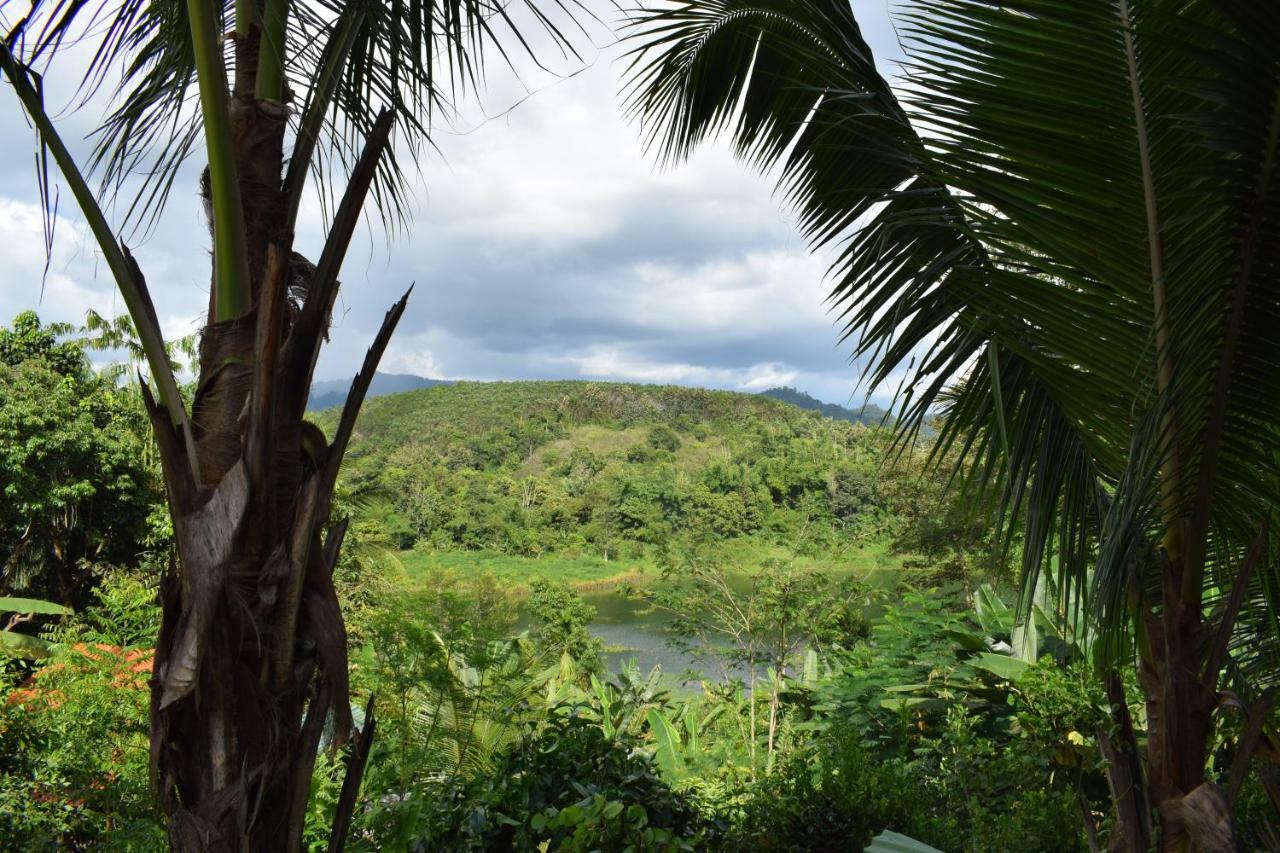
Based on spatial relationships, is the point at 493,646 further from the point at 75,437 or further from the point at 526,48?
the point at 75,437

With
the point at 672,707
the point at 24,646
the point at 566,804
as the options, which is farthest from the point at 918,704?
the point at 24,646

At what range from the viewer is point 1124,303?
1496 mm

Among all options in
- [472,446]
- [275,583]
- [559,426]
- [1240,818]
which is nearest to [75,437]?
[275,583]

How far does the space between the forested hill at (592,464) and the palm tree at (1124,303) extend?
603cm

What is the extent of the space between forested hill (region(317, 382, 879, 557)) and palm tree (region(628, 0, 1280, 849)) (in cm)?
603

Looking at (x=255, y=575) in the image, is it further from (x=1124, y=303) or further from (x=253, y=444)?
(x=1124, y=303)

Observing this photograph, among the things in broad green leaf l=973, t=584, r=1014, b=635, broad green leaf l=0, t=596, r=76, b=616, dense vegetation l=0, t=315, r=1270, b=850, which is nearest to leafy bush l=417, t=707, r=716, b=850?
dense vegetation l=0, t=315, r=1270, b=850

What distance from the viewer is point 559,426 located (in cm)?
5347

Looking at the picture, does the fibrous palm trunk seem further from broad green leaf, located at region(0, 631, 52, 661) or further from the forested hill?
the forested hill

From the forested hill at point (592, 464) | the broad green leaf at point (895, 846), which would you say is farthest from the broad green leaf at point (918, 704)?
the forested hill at point (592, 464)

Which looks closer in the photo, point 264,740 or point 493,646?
point 264,740

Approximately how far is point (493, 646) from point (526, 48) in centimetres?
388

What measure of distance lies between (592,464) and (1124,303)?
42.6m

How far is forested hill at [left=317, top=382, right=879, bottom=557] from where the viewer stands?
66.4 ft
